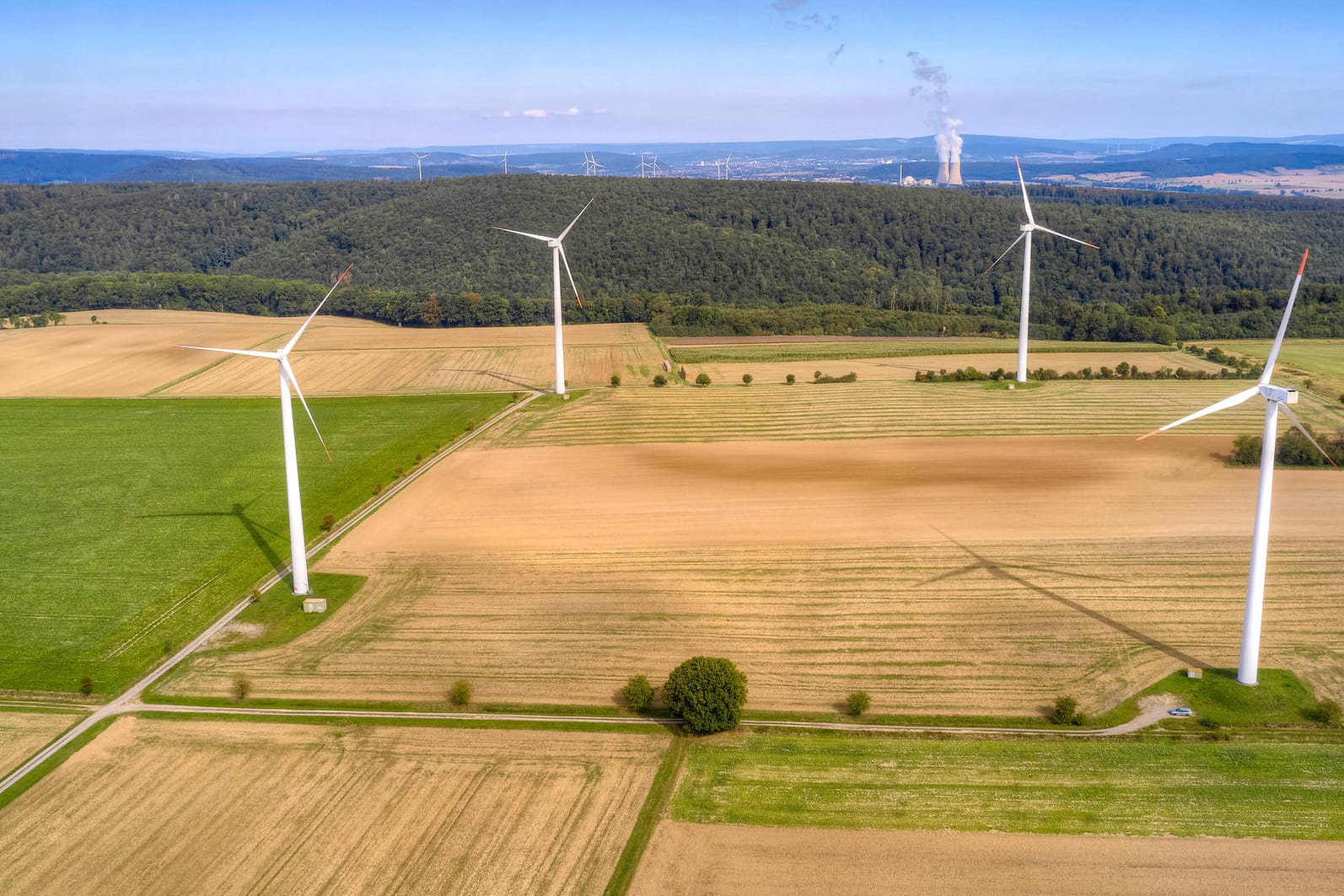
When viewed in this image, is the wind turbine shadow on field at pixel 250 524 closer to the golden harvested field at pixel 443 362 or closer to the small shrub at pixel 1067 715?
the golden harvested field at pixel 443 362

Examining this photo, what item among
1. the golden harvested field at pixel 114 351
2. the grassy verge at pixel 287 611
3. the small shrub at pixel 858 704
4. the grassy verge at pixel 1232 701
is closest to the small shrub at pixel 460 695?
the grassy verge at pixel 287 611

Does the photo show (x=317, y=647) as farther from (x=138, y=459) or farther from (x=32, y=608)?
(x=138, y=459)

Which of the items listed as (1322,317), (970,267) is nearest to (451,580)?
(1322,317)

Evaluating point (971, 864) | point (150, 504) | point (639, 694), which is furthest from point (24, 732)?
point (971, 864)

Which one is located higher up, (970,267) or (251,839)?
(970,267)

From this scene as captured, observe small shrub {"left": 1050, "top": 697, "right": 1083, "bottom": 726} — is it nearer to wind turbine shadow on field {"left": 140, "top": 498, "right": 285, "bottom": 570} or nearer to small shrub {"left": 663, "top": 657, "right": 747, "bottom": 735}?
small shrub {"left": 663, "top": 657, "right": 747, "bottom": 735}

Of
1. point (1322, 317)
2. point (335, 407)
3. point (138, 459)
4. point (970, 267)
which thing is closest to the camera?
point (138, 459)

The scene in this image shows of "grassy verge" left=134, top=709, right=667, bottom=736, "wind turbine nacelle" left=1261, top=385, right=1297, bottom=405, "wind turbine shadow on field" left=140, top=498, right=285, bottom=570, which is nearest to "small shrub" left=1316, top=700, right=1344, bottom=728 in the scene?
"wind turbine nacelle" left=1261, top=385, right=1297, bottom=405
